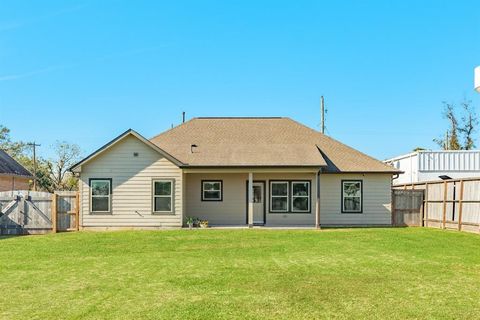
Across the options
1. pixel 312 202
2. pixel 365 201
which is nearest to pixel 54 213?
pixel 312 202

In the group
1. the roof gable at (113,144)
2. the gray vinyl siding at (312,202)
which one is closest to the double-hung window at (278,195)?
the gray vinyl siding at (312,202)

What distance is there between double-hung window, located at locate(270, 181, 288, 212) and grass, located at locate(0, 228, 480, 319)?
5703 millimetres

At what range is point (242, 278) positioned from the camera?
858cm

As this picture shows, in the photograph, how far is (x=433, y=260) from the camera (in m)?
10.7

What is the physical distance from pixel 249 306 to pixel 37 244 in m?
10.5

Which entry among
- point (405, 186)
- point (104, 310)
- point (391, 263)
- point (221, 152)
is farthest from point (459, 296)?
point (405, 186)

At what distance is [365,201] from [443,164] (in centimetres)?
678

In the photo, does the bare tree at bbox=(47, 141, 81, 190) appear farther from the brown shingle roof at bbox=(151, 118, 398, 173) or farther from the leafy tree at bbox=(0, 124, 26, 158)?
the brown shingle roof at bbox=(151, 118, 398, 173)

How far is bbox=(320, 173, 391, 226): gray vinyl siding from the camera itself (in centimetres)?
2062

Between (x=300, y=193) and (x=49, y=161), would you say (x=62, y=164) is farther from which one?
(x=300, y=193)

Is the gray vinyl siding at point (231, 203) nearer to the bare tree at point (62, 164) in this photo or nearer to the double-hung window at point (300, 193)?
the double-hung window at point (300, 193)

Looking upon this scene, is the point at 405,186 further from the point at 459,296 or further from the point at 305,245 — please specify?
the point at 459,296

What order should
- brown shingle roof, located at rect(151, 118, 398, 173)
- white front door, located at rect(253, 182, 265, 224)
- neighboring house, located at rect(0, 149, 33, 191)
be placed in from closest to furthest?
brown shingle roof, located at rect(151, 118, 398, 173) < white front door, located at rect(253, 182, 265, 224) < neighboring house, located at rect(0, 149, 33, 191)

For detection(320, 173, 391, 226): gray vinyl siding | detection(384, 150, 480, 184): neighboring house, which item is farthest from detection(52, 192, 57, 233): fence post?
detection(384, 150, 480, 184): neighboring house
